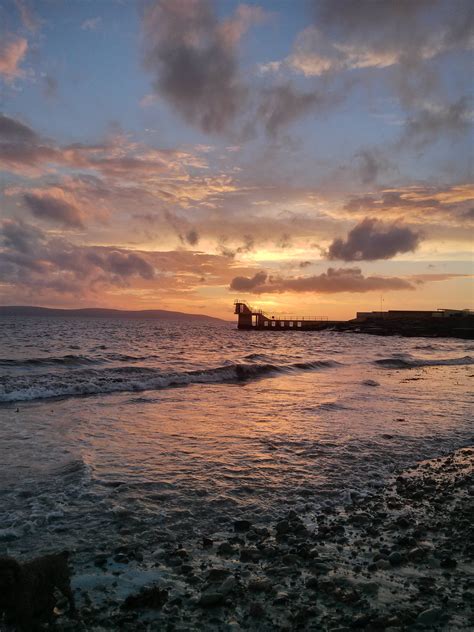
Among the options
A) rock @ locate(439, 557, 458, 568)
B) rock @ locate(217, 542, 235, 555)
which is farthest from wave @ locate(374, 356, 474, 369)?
rock @ locate(217, 542, 235, 555)

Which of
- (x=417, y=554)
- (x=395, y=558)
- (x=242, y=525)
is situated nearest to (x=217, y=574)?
(x=242, y=525)

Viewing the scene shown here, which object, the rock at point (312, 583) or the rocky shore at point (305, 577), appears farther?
the rock at point (312, 583)

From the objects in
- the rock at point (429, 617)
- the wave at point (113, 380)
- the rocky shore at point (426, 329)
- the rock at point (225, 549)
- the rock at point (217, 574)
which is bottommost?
the wave at point (113, 380)

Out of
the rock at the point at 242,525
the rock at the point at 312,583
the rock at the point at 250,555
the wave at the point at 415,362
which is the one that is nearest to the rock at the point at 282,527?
the rock at the point at 242,525

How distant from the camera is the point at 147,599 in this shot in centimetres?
451

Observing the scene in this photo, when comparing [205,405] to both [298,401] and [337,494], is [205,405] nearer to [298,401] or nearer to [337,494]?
[298,401]

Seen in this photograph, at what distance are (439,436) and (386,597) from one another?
9020mm

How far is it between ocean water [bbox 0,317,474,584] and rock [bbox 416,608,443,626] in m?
2.78

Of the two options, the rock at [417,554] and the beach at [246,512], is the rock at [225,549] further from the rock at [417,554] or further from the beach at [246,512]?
the rock at [417,554]

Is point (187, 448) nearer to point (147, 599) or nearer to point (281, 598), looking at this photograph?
point (147, 599)

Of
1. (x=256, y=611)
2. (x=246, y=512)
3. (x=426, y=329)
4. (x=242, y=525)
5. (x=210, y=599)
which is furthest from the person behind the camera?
(x=426, y=329)

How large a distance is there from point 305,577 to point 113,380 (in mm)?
20417

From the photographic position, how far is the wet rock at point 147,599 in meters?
4.43

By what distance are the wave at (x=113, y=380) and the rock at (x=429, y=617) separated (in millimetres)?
18254
